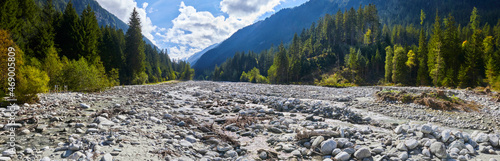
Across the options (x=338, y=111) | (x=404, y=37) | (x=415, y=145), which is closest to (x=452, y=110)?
(x=338, y=111)

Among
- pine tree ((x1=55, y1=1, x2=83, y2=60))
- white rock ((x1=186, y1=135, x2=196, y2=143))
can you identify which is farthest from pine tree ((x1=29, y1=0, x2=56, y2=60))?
white rock ((x1=186, y1=135, x2=196, y2=143))

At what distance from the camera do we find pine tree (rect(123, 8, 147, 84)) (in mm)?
41031

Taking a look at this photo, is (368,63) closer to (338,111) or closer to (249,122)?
(338,111)

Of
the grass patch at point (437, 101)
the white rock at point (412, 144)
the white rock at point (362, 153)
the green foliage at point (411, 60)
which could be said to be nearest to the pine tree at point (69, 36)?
the white rock at point (362, 153)

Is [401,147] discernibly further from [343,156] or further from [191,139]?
[191,139]

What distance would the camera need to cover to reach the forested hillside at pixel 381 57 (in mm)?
35469

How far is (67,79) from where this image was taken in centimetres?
1866

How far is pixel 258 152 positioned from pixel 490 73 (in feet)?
141

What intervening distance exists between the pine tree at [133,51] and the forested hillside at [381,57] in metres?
40.9

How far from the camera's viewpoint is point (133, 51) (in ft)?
135

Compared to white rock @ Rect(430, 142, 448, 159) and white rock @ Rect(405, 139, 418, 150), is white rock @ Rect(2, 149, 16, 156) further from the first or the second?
white rock @ Rect(430, 142, 448, 159)

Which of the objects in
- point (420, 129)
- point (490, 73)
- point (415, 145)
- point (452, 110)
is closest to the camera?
point (415, 145)

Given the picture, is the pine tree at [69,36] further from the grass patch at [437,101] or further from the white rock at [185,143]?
the grass patch at [437,101]

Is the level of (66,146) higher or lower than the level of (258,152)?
higher
